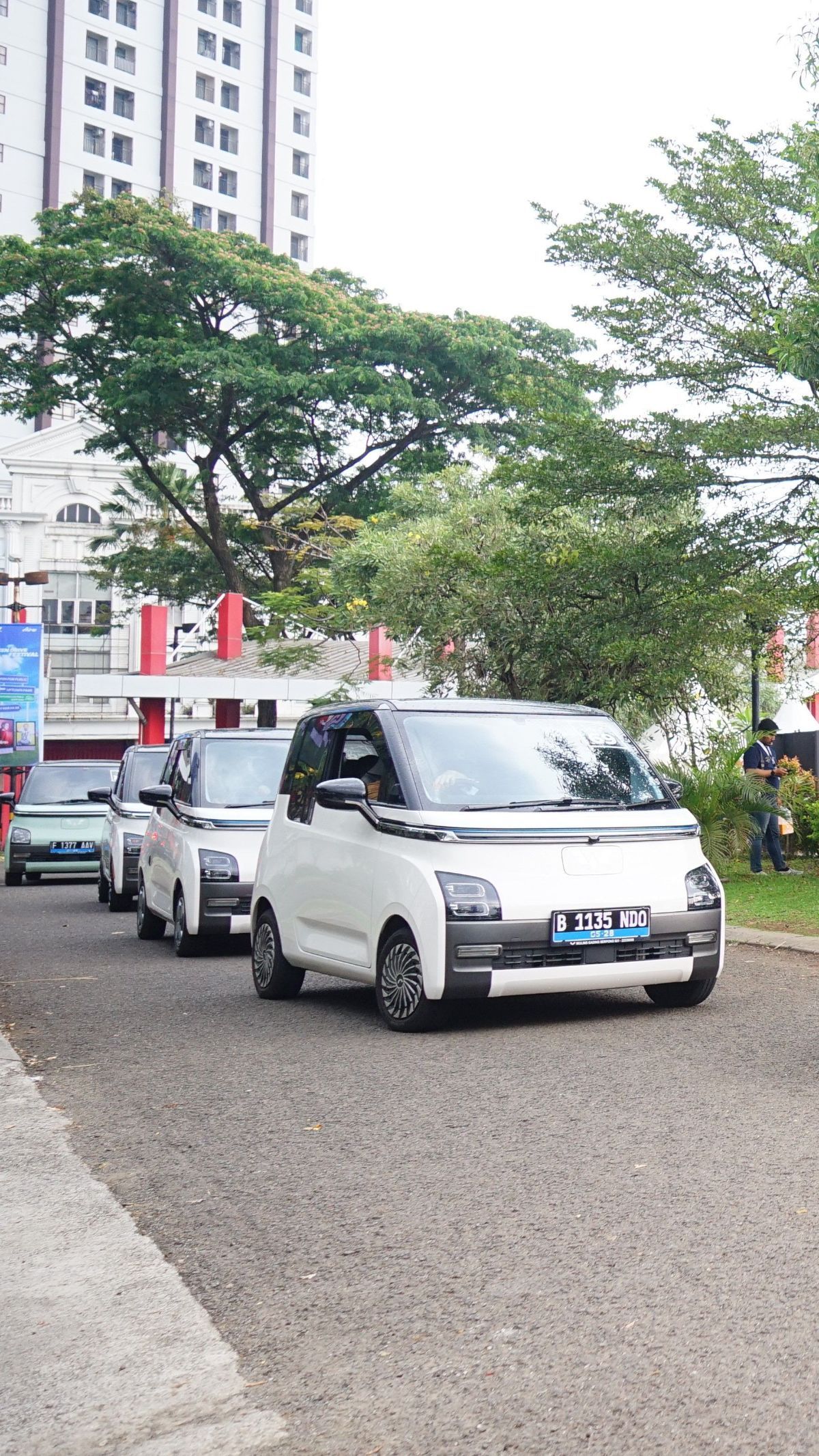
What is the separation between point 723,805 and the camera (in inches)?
718

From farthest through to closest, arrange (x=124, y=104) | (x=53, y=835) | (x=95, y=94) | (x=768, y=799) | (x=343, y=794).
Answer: (x=124, y=104) < (x=95, y=94) < (x=53, y=835) < (x=768, y=799) < (x=343, y=794)

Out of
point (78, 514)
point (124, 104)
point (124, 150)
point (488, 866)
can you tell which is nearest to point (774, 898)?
point (488, 866)

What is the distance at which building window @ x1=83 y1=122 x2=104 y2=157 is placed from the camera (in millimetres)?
77125

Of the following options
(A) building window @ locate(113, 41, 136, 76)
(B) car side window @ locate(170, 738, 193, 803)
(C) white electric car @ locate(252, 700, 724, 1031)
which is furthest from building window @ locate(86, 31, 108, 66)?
(C) white electric car @ locate(252, 700, 724, 1031)

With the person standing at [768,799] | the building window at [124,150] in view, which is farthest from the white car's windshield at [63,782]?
the building window at [124,150]

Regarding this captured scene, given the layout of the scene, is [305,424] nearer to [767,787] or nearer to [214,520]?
[214,520]

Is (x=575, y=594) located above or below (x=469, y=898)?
above

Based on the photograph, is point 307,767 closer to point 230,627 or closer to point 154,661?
point 154,661

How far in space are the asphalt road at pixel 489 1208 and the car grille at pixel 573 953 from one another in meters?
0.37

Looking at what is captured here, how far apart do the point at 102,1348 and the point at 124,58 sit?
83803 mm

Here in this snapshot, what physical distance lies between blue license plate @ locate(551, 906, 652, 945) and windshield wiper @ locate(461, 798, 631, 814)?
0.70 meters

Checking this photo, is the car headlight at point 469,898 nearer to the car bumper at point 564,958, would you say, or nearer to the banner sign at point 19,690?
the car bumper at point 564,958

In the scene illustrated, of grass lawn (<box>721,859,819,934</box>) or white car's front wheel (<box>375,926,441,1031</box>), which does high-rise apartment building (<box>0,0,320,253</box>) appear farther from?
white car's front wheel (<box>375,926,441,1031</box>)

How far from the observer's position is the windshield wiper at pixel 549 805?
27.9 feet
